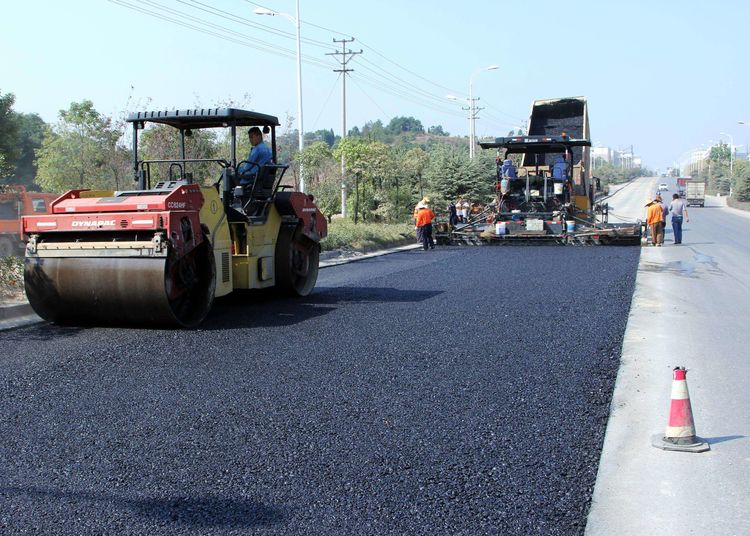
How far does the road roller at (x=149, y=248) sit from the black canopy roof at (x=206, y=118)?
0.01m

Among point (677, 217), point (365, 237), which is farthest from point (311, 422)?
point (677, 217)

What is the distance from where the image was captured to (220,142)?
762 inches

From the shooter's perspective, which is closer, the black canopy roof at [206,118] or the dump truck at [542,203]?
the black canopy roof at [206,118]

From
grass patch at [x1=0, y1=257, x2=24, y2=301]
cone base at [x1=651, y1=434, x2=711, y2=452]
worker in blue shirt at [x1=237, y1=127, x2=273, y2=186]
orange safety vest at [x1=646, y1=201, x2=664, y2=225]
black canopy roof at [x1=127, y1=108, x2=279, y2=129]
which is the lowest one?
cone base at [x1=651, y1=434, x2=711, y2=452]

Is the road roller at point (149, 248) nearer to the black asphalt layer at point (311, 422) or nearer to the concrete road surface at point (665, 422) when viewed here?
the black asphalt layer at point (311, 422)

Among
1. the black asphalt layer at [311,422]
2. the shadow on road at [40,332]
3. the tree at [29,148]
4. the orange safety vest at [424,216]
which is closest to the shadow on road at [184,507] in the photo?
the black asphalt layer at [311,422]

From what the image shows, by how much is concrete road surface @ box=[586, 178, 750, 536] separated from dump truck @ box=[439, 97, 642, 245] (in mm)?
8713

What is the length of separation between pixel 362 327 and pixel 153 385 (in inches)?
113

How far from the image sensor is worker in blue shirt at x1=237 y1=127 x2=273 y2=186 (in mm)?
9797

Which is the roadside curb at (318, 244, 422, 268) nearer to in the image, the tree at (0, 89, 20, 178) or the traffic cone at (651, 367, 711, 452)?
the traffic cone at (651, 367, 711, 452)

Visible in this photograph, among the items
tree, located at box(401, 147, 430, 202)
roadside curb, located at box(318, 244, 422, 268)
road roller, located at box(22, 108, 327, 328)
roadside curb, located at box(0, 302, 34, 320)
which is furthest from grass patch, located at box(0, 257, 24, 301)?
tree, located at box(401, 147, 430, 202)

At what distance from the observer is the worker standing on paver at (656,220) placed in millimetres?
21125

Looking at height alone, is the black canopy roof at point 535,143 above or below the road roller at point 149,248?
above

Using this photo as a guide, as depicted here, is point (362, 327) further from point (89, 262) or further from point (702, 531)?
point (702, 531)
